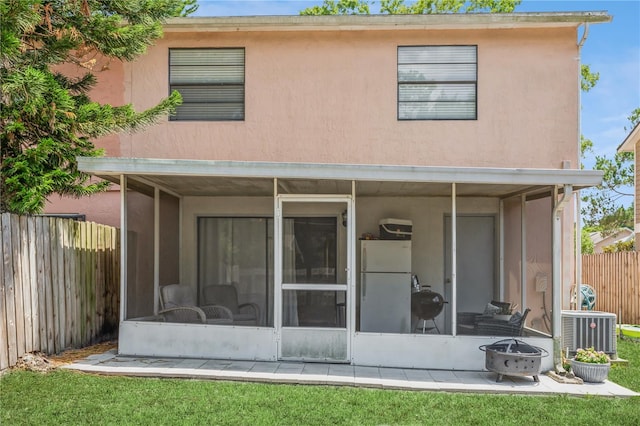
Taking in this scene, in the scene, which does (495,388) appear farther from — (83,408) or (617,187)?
(617,187)

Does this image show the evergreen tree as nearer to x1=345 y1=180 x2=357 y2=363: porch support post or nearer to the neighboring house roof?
x1=345 y1=180 x2=357 y2=363: porch support post

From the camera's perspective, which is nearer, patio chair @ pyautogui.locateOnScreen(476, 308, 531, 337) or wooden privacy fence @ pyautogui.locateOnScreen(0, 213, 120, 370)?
wooden privacy fence @ pyautogui.locateOnScreen(0, 213, 120, 370)

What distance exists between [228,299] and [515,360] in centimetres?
491

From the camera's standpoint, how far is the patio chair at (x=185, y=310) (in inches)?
318

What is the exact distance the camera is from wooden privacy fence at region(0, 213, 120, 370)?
20.8 feet

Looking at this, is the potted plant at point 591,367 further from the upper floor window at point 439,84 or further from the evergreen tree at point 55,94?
the evergreen tree at point 55,94

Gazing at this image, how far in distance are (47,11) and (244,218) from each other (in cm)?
431

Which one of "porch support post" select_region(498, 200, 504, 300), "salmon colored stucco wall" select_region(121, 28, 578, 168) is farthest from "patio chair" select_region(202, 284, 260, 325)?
"porch support post" select_region(498, 200, 504, 300)

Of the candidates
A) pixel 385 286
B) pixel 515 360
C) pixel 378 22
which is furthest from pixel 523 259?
pixel 378 22

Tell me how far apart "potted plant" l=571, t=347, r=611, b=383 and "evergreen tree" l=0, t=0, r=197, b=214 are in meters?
6.42

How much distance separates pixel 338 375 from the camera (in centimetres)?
671

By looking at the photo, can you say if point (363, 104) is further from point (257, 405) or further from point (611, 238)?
point (611, 238)

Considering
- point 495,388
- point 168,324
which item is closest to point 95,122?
point 168,324

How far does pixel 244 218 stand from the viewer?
32.7 ft
